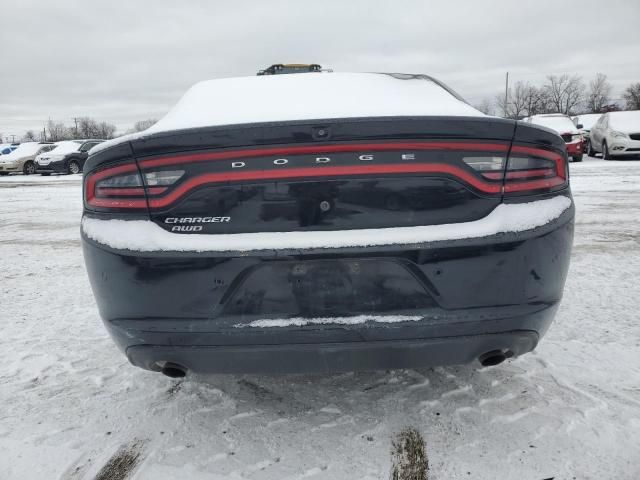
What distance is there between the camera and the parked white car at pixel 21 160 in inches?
860

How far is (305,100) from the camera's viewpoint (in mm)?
2211

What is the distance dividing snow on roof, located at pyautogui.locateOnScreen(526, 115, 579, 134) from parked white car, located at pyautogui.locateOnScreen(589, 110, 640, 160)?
1.12m

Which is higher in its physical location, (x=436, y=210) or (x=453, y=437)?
(x=436, y=210)

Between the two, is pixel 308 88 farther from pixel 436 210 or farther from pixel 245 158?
pixel 436 210

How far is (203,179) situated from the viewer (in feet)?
5.62

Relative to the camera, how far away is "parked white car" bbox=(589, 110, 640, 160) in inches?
603

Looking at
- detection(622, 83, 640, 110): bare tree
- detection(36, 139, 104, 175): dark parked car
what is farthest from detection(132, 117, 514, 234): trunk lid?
detection(622, 83, 640, 110): bare tree

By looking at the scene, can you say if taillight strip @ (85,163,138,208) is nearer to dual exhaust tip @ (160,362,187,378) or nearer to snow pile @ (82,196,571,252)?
snow pile @ (82,196,571,252)

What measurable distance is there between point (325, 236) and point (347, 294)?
216 mm

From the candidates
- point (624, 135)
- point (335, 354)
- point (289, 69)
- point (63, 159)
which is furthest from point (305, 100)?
point (63, 159)

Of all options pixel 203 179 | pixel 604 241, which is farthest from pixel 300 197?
pixel 604 241

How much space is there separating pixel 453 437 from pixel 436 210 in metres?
0.96

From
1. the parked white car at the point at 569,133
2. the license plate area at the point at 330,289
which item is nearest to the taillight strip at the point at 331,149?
the license plate area at the point at 330,289

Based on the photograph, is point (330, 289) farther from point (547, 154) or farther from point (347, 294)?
point (547, 154)
